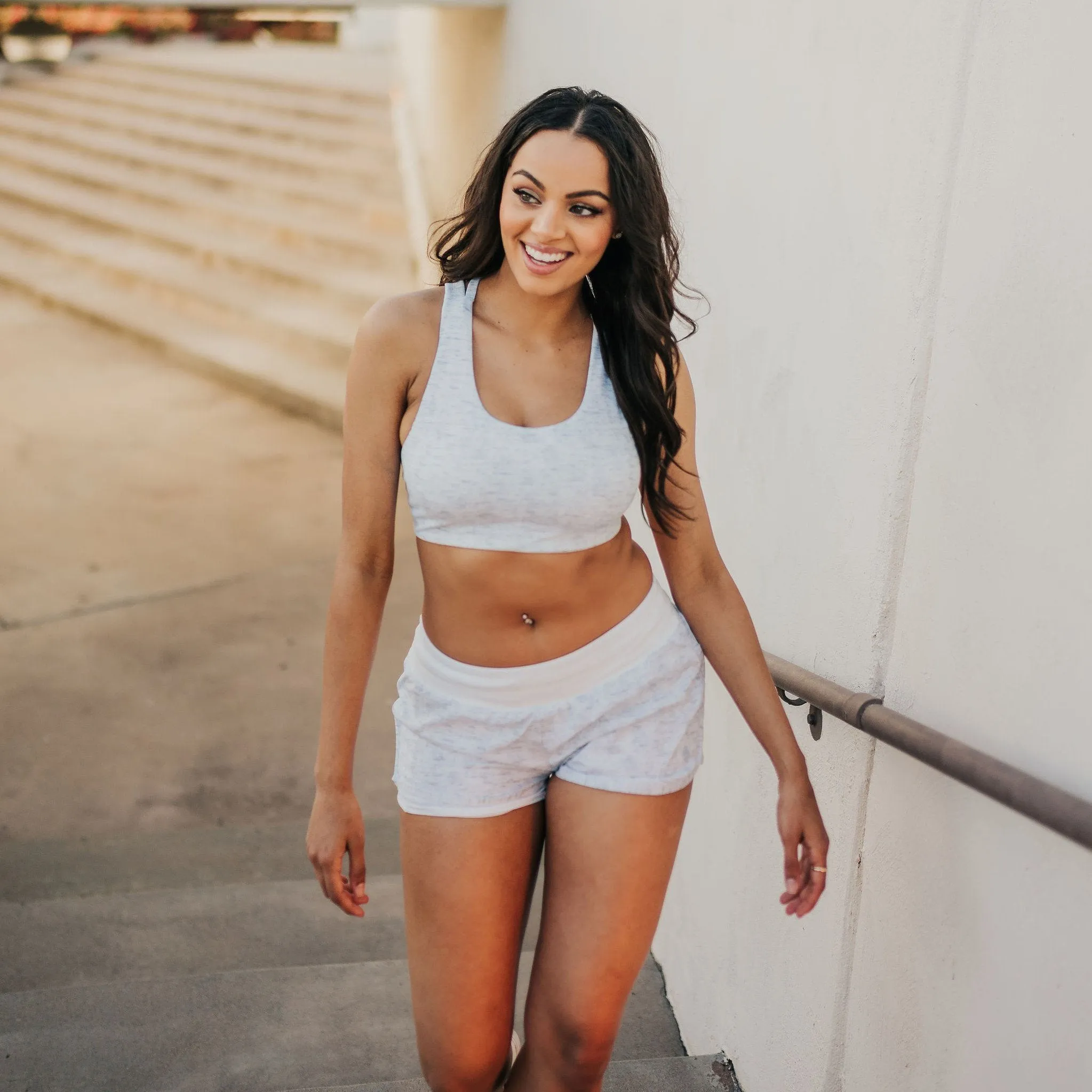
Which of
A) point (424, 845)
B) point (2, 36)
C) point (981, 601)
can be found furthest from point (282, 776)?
point (2, 36)

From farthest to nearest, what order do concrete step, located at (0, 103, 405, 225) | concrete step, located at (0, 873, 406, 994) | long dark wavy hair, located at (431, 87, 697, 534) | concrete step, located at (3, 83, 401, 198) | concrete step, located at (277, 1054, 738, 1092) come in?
1. concrete step, located at (3, 83, 401, 198)
2. concrete step, located at (0, 103, 405, 225)
3. concrete step, located at (0, 873, 406, 994)
4. concrete step, located at (277, 1054, 738, 1092)
5. long dark wavy hair, located at (431, 87, 697, 534)

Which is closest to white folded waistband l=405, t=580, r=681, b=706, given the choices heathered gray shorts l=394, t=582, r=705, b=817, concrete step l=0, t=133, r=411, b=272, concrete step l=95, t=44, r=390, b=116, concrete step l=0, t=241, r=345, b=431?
heathered gray shorts l=394, t=582, r=705, b=817

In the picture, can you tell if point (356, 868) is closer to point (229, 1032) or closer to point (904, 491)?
point (904, 491)

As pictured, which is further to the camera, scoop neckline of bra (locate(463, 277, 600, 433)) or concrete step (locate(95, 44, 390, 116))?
concrete step (locate(95, 44, 390, 116))

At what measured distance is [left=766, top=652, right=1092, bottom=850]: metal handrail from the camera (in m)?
1.56

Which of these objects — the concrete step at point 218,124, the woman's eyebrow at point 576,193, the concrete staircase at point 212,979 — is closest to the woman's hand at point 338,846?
the concrete staircase at point 212,979

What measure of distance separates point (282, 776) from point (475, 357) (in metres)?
2.96

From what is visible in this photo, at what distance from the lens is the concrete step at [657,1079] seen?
2594mm

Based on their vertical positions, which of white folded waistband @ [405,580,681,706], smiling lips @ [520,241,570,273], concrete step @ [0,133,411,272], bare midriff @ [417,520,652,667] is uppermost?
smiling lips @ [520,241,570,273]

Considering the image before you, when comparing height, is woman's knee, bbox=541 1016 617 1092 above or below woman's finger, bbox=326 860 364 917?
below

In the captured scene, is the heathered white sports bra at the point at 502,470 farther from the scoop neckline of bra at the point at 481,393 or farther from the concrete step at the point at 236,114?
the concrete step at the point at 236,114

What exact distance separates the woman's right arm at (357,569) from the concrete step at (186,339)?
645cm

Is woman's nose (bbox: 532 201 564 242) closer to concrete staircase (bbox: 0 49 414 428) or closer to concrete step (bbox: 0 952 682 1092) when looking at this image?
concrete step (bbox: 0 952 682 1092)

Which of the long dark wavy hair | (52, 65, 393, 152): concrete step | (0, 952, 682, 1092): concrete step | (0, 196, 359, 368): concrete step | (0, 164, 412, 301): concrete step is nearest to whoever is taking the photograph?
the long dark wavy hair
